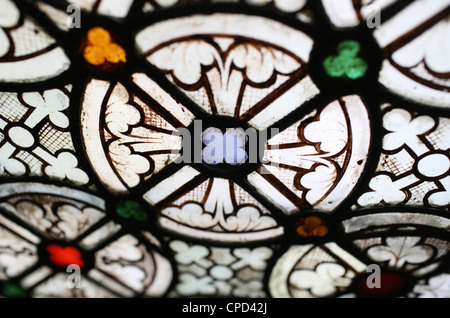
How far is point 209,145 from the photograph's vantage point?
3.91 feet

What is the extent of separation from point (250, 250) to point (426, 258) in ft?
2.30

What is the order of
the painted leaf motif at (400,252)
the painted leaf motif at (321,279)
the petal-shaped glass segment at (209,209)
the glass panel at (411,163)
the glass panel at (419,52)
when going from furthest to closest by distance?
the painted leaf motif at (321,279), the painted leaf motif at (400,252), the petal-shaped glass segment at (209,209), the glass panel at (411,163), the glass panel at (419,52)

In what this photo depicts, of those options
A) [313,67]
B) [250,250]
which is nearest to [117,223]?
[250,250]

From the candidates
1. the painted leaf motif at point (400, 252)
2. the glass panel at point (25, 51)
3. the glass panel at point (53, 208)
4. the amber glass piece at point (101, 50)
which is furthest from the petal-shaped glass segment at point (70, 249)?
the painted leaf motif at point (400, 252)

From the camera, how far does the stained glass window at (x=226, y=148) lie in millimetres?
954

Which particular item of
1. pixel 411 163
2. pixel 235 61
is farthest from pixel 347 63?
pixel 411 163

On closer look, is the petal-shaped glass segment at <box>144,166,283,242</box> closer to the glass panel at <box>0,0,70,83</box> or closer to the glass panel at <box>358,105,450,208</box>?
the glass panel at <box>358,105,450,208</box>

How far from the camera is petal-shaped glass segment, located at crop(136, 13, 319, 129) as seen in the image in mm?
956

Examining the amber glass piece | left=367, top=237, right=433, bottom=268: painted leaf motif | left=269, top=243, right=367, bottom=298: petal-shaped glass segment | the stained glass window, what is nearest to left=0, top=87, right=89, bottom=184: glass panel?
the stained glass window

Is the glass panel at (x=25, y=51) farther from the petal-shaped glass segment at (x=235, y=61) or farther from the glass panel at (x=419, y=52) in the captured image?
the glass panel at (x=419, y=52)

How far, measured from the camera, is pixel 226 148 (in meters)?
1.20

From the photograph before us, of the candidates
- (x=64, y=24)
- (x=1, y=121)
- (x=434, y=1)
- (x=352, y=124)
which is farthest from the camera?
(x=1, y=121)
